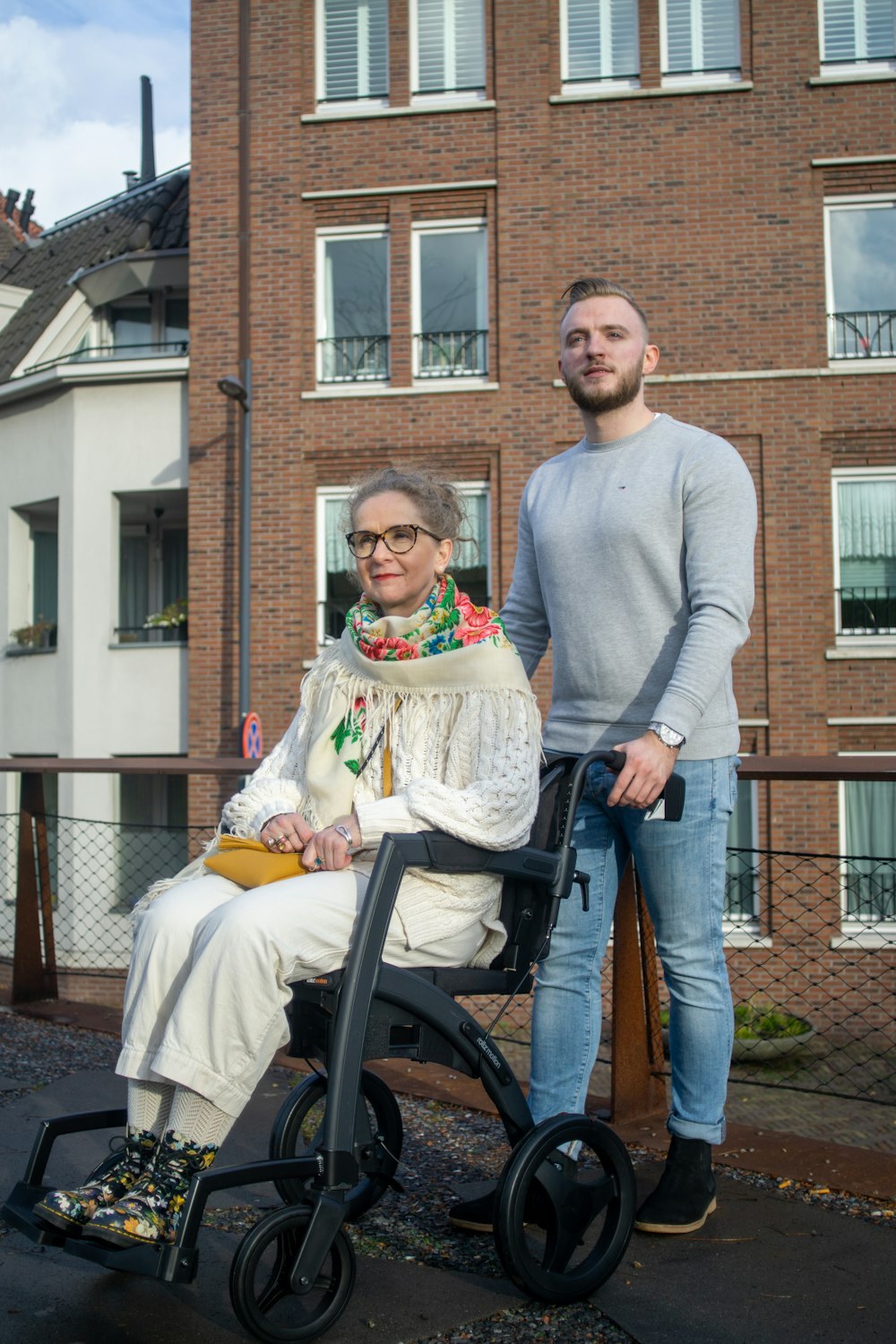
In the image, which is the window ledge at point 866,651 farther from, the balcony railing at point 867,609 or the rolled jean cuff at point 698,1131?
the rolled jean cuff at point 698,1131

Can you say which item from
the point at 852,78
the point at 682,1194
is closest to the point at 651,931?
the point at 682,1194

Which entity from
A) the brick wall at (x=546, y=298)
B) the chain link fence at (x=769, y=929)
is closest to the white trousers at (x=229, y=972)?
the chain link fence at (x=769, y=929)

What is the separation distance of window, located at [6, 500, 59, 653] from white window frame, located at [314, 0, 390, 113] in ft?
21.6

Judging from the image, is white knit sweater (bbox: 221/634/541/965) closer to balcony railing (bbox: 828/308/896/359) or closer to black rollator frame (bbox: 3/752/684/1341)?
black rollator frame (bbox: 3/752/684/1341)

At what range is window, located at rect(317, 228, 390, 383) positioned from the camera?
639 inches

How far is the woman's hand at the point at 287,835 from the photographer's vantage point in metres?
2.67

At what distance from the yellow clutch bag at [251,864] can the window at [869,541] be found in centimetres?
1389

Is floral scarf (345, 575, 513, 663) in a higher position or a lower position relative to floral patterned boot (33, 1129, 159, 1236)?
higher

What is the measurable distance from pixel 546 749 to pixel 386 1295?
51.0 inches

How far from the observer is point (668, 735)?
2822 millimetres

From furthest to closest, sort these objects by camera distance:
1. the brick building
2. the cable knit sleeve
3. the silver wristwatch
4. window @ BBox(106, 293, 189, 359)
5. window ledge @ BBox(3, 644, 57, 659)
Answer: window @ BBox(106, 293, 189, 359), window ledge @ BBox(3, 644, 57, 659), the brick building, the silver wristwatch, the cable knit sleeve

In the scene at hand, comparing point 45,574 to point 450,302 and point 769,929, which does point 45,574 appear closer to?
point 450,302

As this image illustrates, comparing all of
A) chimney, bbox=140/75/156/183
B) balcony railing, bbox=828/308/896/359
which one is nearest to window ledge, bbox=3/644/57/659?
balcony railing, bbox=828/308/896/359

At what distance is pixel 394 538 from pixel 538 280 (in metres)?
13.5
